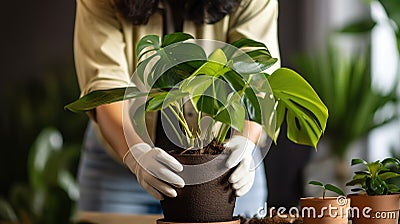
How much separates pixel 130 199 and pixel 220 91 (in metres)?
0.82

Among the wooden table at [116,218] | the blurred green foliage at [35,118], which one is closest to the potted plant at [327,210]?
the wooden table at [116,218]

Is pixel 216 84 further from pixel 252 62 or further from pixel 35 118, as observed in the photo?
pixel 35 118

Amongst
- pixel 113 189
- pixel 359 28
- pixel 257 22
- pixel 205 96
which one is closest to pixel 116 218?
pixel 113 189

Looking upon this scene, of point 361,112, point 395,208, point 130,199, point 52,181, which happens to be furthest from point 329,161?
point 395,208

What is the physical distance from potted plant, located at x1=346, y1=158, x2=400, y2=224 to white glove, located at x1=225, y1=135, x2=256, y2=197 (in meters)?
0.14

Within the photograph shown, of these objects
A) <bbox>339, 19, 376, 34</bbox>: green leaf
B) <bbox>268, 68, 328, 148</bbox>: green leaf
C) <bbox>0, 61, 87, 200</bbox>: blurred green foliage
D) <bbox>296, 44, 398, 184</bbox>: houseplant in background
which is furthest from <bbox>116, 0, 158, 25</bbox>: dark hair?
<bbox>0, 61, 87, 200</bbox>: blurred green foliage

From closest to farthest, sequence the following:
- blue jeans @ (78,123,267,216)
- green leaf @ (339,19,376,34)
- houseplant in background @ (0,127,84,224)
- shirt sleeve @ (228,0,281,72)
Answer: shirt sleeve @ (228,0,281,72) → blue jeans @ (78,123,267,216) → green leaf @ (339,19,376,34) → houseplant in background @ (0,127,84,224)

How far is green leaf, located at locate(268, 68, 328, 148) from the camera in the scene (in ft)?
2.78

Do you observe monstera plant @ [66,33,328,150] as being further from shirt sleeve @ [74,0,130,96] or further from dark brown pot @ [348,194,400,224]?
shirt sleeve @ [74,0,130,96]

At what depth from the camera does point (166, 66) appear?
84cm

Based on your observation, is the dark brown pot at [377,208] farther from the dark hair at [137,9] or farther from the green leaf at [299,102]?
the dark hair at [137,9]

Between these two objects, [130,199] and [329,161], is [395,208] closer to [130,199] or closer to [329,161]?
[130,199]

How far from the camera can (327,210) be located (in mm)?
857

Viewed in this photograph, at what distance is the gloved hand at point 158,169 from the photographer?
85cm
